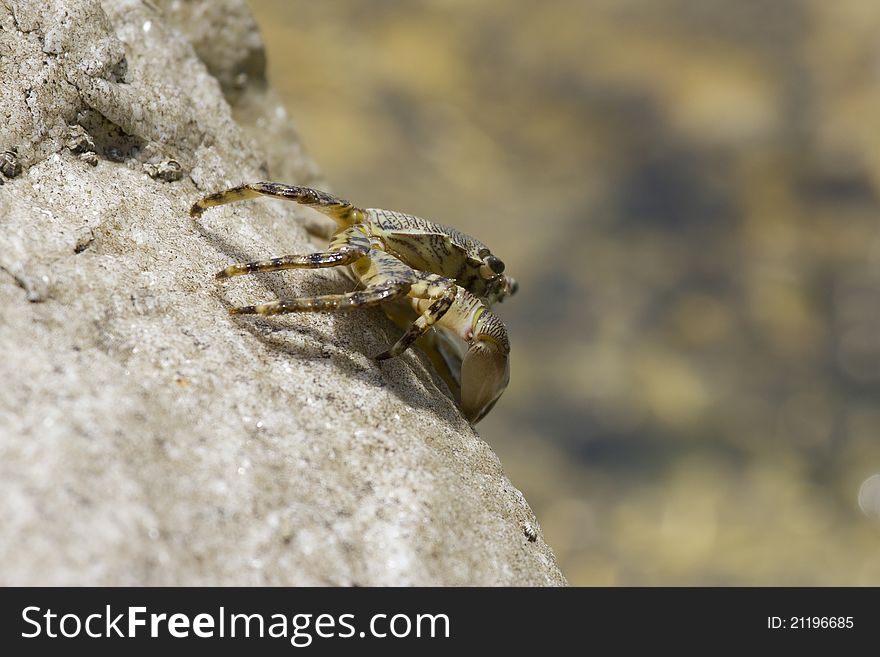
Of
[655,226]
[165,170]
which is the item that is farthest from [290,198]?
[655,226]

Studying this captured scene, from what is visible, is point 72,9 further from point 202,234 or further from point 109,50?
point 202,234

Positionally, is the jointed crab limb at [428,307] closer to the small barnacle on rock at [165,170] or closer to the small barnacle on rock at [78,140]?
the small barnacle on rock at [165,170]

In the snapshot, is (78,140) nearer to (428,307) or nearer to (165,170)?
(165,170)

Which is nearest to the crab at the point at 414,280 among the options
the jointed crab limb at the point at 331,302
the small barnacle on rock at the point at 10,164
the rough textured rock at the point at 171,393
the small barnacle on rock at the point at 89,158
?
the jointed crab limb at the point at 331,302

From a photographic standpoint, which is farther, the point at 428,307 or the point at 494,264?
the point at 494,264

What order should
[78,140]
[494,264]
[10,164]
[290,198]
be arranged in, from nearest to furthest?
[10,164] < [78,140] < [290,198] < [494,264]

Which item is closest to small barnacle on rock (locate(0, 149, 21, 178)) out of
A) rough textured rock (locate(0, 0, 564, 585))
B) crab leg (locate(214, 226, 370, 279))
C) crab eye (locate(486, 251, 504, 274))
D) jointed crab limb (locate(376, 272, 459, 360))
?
rough textured rock (locate(0, 0, 564, 585))

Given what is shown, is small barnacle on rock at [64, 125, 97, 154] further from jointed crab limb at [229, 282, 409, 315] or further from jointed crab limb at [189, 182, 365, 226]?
jointed crab limb at [229, 282, 409, 315]
